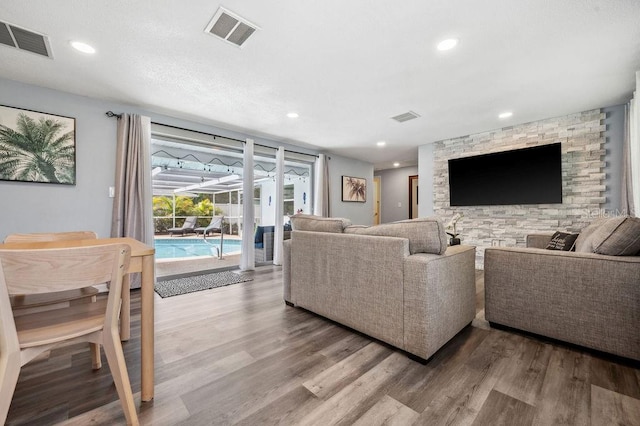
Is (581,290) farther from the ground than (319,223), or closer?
closer

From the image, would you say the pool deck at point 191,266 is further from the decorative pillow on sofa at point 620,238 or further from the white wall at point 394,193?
the white wall at point 394,193

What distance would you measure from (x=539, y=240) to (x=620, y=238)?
4.46 feet

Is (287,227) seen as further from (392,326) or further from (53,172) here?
(392,326)

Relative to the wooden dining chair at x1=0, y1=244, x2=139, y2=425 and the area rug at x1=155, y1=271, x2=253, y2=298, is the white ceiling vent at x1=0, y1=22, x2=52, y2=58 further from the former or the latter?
the area rug at x1=155, y1=271, x2=253, y2=298

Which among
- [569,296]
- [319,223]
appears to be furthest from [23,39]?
[569,296]

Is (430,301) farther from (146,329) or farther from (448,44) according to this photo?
(448,44)

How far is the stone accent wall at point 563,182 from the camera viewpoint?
3.58 meters

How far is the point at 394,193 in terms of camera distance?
26.9ft

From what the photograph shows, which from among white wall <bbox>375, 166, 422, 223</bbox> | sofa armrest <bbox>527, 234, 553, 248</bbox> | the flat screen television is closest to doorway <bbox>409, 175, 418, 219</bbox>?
white wall <bbox>375, 166, 422, 223</bbox>

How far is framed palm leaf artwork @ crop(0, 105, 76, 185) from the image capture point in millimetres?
2684

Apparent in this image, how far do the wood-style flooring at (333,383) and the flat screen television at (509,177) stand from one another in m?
2.96

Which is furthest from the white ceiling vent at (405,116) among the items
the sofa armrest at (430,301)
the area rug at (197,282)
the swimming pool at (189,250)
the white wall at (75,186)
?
the swimming pool at (189,250)

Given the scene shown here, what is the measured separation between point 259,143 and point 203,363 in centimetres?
392

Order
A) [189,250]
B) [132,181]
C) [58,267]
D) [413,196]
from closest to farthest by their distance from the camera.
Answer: [58,267]
[132,181]
[189,250]
[413,196]
